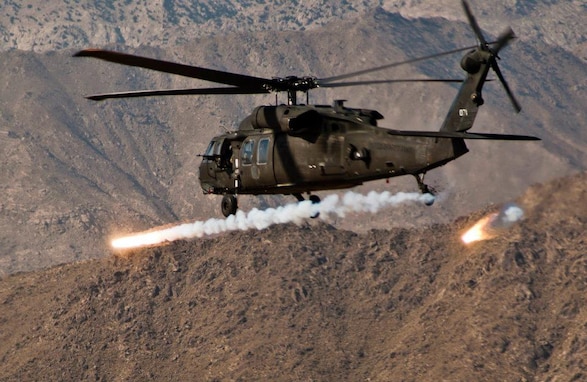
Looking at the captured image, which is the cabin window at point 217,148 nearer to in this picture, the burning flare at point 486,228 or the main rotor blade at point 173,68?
the main rotor blade at point 173,68

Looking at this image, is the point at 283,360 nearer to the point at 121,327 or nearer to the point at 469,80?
the point at 121,327

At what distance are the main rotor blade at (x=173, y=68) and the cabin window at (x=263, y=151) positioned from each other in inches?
92.7

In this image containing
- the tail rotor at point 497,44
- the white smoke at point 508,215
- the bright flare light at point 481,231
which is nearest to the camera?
the tail rotor at point 497,44

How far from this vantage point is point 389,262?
6683 inches

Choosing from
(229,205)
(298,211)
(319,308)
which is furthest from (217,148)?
(319,308)

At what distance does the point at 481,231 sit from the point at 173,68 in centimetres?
11219

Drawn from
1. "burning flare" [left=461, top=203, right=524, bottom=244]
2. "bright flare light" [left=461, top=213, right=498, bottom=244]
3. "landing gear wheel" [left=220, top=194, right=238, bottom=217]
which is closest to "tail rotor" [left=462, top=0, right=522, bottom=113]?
"landing gear wheel" [left=220, top=194, right=238, bottom=217]

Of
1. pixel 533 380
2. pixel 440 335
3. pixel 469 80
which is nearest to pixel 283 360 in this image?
pixel 440 335

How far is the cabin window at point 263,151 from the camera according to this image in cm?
5325

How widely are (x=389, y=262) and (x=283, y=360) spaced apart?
29258 millimetres

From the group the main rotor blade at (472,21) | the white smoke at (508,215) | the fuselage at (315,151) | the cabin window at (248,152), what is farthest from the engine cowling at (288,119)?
the white smoke at (508,215)

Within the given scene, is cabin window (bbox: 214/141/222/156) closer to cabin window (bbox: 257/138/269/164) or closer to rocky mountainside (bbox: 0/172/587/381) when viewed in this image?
cabin window (bbox: 257/138/269/164)

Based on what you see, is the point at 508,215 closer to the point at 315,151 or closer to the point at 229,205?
the point at 229,205

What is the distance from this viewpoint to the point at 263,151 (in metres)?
53.4
